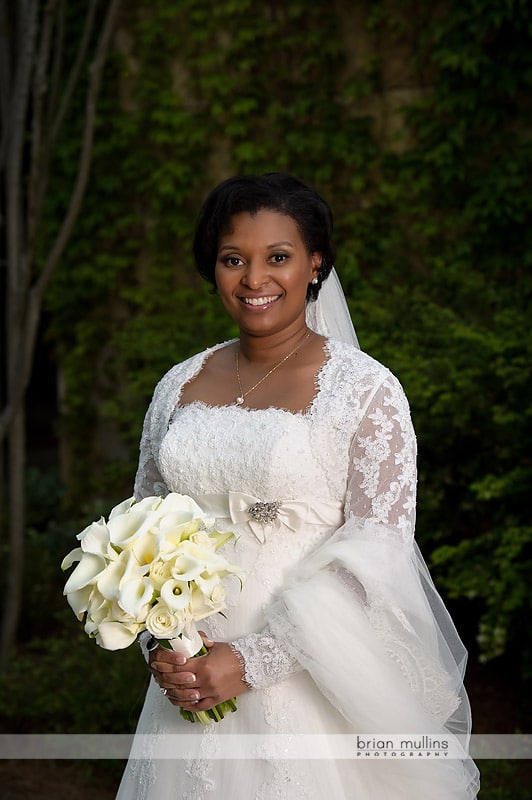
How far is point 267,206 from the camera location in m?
2.49

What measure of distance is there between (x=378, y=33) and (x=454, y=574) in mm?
3900

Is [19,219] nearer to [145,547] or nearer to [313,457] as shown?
[313,457]

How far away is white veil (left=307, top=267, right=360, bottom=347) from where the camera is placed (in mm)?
2848

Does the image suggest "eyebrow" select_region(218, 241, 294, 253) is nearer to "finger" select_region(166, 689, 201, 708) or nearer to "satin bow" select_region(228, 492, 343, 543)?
"satin bow" select_region(228, 492, 343, 543)

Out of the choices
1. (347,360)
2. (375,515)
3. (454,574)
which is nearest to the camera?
(375,515)

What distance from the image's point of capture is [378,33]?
660 cm

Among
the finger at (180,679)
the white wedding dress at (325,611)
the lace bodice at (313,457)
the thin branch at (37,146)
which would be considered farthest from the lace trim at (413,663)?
the thin branch at (37,146)

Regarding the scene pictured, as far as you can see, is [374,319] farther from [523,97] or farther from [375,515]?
[375,515]

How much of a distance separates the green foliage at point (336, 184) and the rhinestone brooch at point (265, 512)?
2169 millimetres

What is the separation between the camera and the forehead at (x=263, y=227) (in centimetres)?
247

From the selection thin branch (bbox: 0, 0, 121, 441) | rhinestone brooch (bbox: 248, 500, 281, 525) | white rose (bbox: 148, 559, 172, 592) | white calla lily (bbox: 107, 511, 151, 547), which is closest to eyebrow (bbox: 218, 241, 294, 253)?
rhinestone brooch (bbox: 248, 500, 281, 525)

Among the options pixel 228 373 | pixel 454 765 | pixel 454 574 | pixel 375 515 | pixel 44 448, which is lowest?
pixel 44 448

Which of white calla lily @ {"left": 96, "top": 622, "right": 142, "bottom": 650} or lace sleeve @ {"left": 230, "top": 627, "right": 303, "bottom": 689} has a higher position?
white calla lily @ {"left": 96, "top": 622, "right": 142, "bottom": 650}

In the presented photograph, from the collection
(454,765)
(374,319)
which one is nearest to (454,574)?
(374,319)
